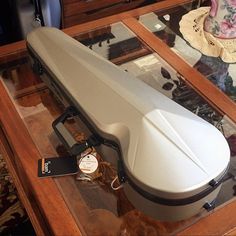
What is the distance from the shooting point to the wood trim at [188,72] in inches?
34.3

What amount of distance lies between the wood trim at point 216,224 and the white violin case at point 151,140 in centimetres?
2

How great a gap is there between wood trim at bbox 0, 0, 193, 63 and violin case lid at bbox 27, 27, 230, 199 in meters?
0.25

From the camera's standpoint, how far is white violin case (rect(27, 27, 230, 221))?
0.61 meters

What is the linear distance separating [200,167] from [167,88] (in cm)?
37

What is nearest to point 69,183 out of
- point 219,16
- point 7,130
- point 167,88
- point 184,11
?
point 7,130

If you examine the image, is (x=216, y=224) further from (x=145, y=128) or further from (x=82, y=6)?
(x=82, y=6)

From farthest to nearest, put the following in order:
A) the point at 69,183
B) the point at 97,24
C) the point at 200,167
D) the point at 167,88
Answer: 1. the point at 97,24
2. the point at 167,88
3. the point at 69,183
4. the point at 200,167

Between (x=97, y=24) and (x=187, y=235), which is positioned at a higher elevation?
(x=97, y=24)

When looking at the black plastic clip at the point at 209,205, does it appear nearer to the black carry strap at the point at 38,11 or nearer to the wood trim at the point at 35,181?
the wood trim at the point at 35,181

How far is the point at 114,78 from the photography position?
757 millimetres

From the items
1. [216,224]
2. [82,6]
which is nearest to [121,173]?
[216,224]

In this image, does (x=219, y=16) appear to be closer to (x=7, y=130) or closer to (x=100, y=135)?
(x=100, y=135)

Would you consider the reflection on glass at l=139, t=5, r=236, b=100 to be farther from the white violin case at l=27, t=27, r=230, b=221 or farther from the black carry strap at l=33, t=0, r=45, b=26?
the black carry strap at l=33, t=0, r=45, b=26

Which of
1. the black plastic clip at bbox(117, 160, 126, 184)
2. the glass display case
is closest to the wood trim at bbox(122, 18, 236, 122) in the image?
the glass display case
